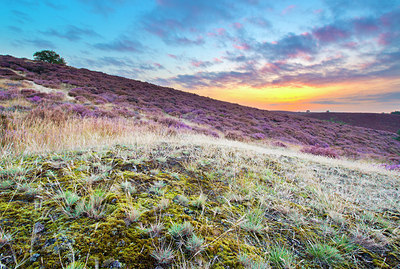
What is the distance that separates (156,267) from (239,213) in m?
1.24

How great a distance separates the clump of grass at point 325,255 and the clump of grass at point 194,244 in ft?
3.68

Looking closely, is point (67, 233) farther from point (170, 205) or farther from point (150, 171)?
point (150, 171)

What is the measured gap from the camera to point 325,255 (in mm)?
1662

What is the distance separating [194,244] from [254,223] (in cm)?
84

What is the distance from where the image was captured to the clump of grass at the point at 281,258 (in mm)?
1492

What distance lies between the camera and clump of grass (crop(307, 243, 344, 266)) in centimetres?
163

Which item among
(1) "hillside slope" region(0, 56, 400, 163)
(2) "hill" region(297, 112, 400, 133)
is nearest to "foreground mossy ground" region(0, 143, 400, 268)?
(1) "hillside slope" region(0, 56, 400, 163)

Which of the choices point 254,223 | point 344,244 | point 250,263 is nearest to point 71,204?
point 250,263

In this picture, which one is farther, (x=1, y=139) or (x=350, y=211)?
(x=1, y=139)

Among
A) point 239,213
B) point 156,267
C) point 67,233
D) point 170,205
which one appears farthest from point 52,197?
point 239,213

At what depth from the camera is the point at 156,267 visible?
132 centimetres

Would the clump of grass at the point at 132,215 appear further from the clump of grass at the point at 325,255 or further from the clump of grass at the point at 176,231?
the clump of grass at the point at 325,255

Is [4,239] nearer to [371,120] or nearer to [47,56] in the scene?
[47,56]

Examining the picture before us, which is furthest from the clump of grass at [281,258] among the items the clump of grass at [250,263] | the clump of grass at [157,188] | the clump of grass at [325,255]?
the clump of grass at [157,188]
